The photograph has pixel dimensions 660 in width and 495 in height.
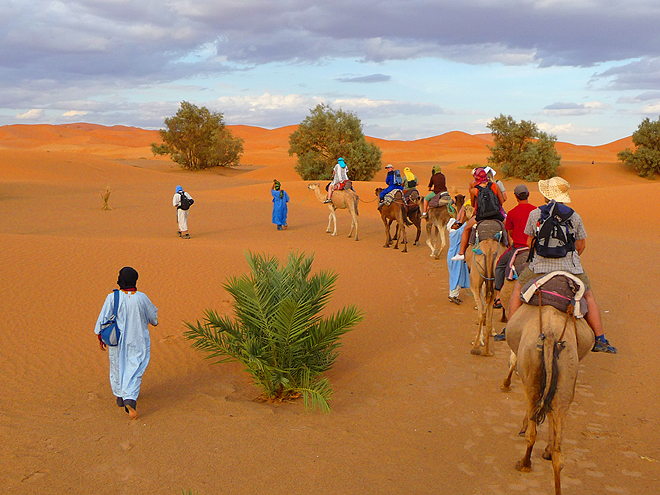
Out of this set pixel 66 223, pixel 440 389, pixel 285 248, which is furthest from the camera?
pixel 66 223

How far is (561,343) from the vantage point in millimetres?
4723

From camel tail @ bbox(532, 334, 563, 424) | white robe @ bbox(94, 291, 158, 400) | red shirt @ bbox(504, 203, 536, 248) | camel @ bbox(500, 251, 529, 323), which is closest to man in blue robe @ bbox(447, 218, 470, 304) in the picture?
camel @ bbox(500, 251, 529, 323)

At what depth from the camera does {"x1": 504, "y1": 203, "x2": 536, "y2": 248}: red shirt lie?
23.3ft

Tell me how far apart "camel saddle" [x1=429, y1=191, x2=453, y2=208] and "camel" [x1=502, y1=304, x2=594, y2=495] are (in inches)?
375

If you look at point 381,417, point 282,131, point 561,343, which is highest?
point 282,131

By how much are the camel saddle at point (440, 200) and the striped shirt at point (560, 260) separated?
9057 millimetres

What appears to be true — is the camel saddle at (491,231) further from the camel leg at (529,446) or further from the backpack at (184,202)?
the backpack at (184,202)

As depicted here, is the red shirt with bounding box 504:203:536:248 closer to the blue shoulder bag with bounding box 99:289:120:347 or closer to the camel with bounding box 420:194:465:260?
the blue shoulder bag with bounding box 99:289:120:347

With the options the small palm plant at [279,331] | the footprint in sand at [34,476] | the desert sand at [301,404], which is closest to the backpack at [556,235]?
the desert sand at [301,404]

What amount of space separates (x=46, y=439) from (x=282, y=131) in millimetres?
175432

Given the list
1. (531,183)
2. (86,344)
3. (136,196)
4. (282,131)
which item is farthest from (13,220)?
(282,131)

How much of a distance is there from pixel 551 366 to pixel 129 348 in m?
4.36

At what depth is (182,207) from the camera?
17078 millimetres

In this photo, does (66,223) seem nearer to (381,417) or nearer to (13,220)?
(13,220)
